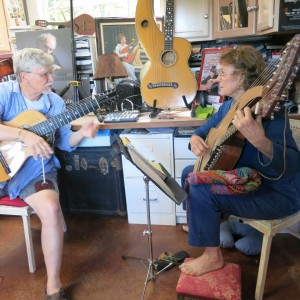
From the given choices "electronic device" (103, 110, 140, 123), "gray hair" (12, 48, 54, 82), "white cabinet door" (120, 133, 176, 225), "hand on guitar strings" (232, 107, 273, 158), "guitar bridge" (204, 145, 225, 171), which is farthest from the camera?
"white cabinet door" (120, 133, 176, 225)

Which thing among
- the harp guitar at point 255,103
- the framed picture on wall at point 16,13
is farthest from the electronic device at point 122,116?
the framed picture on wall at point 16,13

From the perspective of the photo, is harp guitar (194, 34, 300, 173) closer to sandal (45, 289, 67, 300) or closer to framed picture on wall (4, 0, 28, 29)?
sandal (45, 289, 67, 300)

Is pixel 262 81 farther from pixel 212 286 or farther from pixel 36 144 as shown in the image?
pixel 36 144

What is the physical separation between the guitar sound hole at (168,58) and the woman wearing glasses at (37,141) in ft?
2.17

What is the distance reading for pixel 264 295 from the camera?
56.7 inches

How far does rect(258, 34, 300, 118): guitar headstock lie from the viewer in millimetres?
970

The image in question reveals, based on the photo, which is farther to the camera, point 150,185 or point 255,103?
point 150,185

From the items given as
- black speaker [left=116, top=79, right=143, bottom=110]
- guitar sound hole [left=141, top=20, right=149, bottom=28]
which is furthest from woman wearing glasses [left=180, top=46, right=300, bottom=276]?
black speaker [left=116, top=79, right=143, bottom=110]

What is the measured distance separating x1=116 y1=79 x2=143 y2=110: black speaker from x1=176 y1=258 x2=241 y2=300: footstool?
1.18 metres

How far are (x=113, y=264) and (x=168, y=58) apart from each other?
1311 millimetres

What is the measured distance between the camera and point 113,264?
5.64 ft

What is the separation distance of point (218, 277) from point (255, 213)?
0.37m

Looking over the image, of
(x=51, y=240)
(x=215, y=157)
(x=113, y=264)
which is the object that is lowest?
(x=113, y=264)

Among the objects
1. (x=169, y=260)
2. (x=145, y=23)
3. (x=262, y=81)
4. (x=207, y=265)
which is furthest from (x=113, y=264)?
(x=145, y=23)
